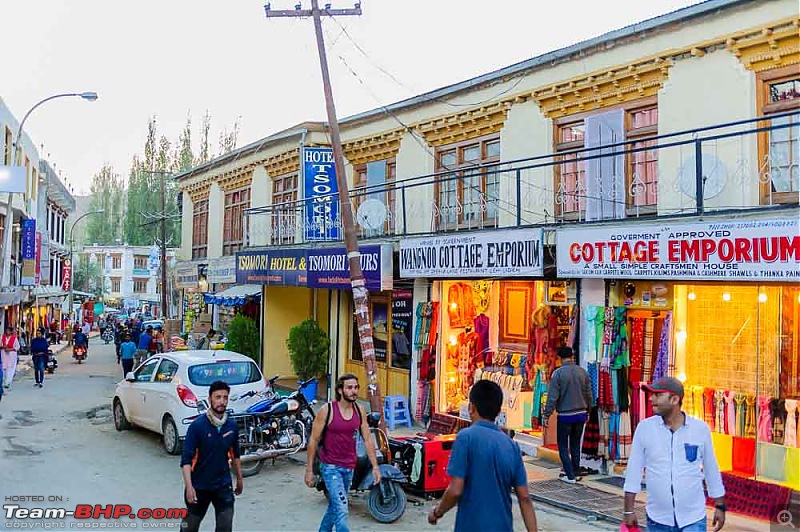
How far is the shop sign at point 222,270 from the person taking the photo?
73.1 feet

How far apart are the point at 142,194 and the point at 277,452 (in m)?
58.0

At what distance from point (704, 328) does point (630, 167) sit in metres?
2.82

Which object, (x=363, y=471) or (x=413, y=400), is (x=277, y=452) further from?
(x=413, y=400)

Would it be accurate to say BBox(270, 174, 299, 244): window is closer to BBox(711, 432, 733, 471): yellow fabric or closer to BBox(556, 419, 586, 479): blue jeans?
BBox(556, 419, 586, 479): blue jeans

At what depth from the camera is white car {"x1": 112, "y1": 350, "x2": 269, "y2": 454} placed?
1201 centimetres

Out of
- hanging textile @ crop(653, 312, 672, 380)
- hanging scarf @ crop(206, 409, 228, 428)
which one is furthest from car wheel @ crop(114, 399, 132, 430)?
hanging textile @ crop(653, 312, 672, 380)

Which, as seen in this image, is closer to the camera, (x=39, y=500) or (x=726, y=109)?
(x=39, y=500)

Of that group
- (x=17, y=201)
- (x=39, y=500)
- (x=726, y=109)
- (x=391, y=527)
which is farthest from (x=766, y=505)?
(x=17, y=201)

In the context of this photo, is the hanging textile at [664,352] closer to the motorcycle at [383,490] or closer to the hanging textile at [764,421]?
the hanging textile at [764,421]

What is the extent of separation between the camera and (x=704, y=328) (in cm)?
1011

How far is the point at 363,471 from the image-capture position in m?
8.95

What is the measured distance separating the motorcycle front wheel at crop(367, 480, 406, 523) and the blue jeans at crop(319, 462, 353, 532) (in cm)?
159

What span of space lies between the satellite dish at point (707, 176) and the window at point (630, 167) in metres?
0.76

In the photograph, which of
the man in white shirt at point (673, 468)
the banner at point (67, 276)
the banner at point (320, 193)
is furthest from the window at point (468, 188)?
the banner at point (67, 276)
